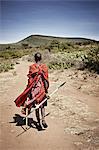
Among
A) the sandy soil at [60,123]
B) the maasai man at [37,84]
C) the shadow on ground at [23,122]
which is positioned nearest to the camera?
the sandy soil at [60,123]

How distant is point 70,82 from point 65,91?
5.45 ft

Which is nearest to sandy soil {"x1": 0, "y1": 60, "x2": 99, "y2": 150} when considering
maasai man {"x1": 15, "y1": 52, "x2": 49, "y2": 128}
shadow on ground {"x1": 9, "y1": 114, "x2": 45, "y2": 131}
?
shadow on ground {"x1": 9, "y1": 114, "x2": 45, "y2": 131}

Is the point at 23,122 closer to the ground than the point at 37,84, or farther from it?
closer to the ground

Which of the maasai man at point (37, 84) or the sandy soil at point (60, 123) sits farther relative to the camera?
the maasai man at point (37, 84)

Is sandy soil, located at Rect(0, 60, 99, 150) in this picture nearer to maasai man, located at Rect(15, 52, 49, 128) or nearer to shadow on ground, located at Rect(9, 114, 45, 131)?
shadow on ground, located at Rect(9, 114, 45, 131)

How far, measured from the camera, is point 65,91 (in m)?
9.63

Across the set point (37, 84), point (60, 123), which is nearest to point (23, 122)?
point (60, 123)

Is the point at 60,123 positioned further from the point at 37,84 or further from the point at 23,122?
the point at 37,84

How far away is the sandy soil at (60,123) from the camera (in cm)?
519

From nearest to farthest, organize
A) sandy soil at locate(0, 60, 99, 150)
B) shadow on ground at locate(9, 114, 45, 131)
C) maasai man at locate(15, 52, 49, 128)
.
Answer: sandy soil at locate(0, 60, 99, 150)
maasai man at locate(15, 52, 49, 128)
shadow on ground at locate(9, 114, 45, 131)

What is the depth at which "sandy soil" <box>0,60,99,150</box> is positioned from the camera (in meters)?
5.19

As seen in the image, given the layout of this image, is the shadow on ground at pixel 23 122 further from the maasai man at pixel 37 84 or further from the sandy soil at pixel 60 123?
the maasai man at pixel 37 84

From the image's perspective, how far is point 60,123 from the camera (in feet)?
20.7

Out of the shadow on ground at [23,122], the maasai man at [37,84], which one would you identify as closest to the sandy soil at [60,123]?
the shadow on ground at [23,122]
